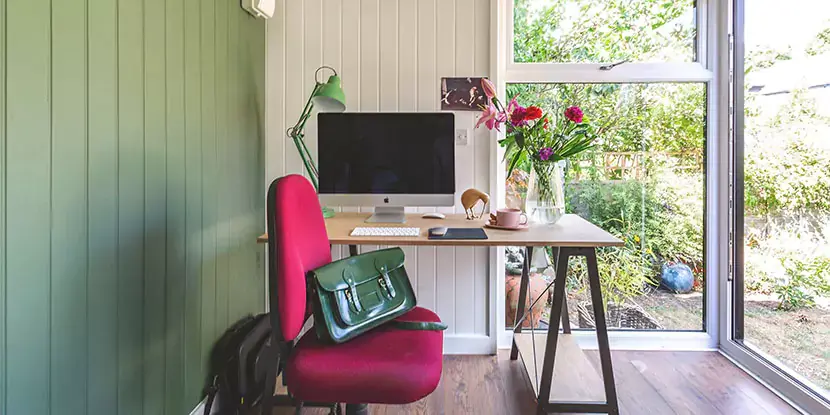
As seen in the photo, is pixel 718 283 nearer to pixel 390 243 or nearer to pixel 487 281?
pixel 487 281

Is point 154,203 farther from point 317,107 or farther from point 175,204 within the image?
point 317,107

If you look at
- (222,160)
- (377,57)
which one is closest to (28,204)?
(222,160)

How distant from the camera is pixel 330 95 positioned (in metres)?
1.79

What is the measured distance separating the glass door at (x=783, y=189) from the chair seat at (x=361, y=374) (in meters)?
1.62

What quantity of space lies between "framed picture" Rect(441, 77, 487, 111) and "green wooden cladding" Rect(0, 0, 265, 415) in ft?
3.12

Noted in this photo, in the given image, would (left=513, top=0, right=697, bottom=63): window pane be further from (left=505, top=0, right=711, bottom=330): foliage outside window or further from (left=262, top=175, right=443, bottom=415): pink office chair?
(left=262, top=175, right=443, bottom=415): pink office chair

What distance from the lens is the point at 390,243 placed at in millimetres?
1474

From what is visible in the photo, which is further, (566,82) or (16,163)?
(566,82)

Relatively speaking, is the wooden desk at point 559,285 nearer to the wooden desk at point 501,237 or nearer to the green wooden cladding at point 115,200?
the wooden desk at point 501,237

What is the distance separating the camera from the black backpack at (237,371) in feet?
5.16

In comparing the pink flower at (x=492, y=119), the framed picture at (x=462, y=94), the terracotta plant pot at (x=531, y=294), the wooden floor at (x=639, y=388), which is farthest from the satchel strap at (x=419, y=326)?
the framed picture at (x=462, y=94)

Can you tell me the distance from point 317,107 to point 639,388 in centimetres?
192

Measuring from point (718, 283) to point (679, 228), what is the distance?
33 centimetres

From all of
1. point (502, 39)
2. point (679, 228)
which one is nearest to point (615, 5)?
point (502, 39)
